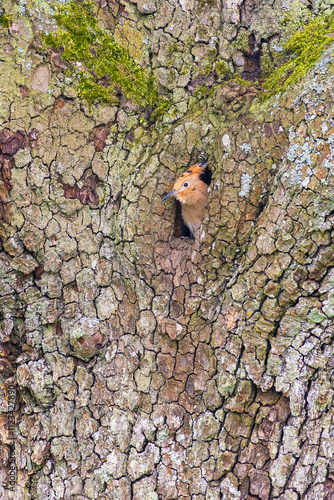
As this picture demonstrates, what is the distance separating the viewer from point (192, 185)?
2.69m

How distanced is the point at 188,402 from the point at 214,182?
3.74ft

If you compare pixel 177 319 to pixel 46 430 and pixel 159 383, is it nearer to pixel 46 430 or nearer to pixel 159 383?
pixel 159 383

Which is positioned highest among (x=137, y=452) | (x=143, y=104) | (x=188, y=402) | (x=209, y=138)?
(x=143, y=104)

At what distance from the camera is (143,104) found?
2.69 metres

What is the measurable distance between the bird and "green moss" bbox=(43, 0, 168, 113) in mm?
439

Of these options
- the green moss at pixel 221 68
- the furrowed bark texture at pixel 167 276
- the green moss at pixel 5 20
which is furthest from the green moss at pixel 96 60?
the green moss at pixel 221 68

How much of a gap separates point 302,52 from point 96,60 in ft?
3.76

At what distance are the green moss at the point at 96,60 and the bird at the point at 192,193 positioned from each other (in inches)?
17.3

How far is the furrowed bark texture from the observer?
2117 mm

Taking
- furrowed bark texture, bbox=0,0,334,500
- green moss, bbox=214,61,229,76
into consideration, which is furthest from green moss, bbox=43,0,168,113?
green moss, bbox=214,61,229,76

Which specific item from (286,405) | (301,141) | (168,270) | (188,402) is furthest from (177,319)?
(301,141)

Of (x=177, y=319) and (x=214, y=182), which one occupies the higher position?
(x=214, y=182)

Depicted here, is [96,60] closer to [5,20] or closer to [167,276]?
[5,20]

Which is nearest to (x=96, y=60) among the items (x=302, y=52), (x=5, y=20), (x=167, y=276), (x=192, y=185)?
(x=5, y=20)
